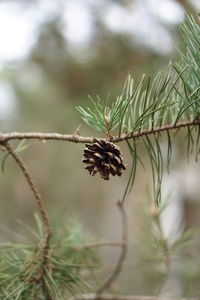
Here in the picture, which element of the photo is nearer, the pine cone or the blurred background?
the pine cone

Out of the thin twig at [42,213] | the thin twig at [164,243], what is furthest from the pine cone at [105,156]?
the thin twig at [164,243]

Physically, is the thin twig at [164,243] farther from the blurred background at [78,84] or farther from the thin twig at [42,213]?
the thin twig at [42,213]

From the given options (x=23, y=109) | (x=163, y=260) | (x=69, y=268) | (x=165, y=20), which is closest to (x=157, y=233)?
(x=163, y=260)

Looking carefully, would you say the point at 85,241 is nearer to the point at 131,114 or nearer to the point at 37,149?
the point at 131,114

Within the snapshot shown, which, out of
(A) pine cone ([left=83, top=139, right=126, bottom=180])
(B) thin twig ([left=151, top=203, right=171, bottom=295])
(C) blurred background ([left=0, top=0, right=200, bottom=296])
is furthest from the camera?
(C) blurred background ([left=0, top=0, right=200, bottom=296])

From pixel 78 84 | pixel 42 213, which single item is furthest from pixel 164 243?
pixel 78 84

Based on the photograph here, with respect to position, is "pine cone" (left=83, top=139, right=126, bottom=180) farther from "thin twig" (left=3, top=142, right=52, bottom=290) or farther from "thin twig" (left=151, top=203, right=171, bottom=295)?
"thin twig" (left=151, top=203, right=171, bottom=295)

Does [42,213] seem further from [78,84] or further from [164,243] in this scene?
[78,84]

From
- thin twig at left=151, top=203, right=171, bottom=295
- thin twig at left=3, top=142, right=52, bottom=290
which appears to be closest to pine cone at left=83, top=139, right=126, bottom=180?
thin twig at left=3, top=142, right=52, bottom=290
